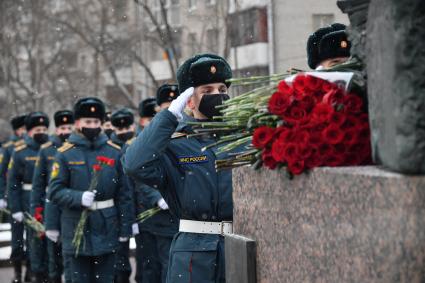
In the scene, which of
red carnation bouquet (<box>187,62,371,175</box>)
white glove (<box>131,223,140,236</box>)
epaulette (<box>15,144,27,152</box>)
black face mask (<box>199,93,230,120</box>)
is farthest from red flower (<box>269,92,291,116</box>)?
epaulette (<box>15,144,27,152</box>)

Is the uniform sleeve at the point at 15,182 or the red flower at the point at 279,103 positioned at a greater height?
the red flower at the point at 279,103

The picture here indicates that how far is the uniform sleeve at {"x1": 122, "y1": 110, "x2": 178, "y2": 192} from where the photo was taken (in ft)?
18.4

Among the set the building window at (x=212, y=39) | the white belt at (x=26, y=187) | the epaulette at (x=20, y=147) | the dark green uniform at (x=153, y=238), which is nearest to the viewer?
the dark green uniform at (x=153, y=238)

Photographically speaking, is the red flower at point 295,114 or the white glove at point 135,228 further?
the white glove at point 135,228

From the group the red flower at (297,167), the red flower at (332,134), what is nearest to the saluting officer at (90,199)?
the red flower at (297,167)

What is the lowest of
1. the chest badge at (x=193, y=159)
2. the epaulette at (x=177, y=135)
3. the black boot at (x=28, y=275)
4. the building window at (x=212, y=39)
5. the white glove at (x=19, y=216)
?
the black boot at (x=28, y=275)

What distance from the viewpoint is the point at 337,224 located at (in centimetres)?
337

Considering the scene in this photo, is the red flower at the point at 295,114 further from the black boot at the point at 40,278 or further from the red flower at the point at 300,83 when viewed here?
the black boot at the point at 40,278

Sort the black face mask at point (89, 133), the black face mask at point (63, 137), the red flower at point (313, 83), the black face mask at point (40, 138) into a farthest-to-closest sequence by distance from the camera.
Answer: the black face mask at point (40, 138)
the black face mask at point (63, 137)
the black face mask at point (89, 133)
the red flower at point (313, 83)

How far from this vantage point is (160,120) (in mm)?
5648

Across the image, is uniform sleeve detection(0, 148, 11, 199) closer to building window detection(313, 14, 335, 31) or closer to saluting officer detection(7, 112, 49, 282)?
saluting officer detection(7, 112, 49, 282)

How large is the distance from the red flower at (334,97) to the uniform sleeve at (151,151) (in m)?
2.04

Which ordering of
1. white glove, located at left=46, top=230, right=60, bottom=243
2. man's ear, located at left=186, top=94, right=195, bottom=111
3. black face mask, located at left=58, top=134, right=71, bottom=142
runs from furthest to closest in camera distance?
black face mask, located at left=58, top=134, right=71, bottom=142 → white glove, located at left=46, top=230, right=60, bottom=243 → man's ear, located at left=186, top=94, right=195, bottom=111

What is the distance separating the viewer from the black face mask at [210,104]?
580 centimetres
